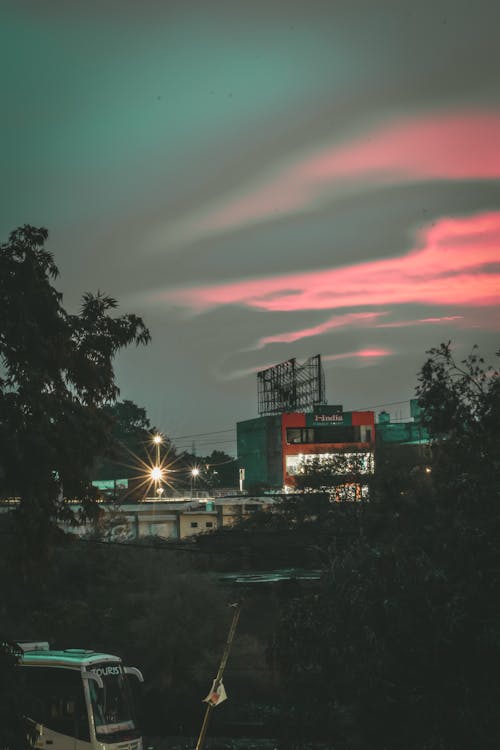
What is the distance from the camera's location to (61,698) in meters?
21.8

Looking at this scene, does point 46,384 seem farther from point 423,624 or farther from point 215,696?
point 215,696

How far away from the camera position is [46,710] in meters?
21.9

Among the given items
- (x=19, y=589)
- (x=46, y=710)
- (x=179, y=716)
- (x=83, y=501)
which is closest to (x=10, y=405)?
(x=83, y=501)

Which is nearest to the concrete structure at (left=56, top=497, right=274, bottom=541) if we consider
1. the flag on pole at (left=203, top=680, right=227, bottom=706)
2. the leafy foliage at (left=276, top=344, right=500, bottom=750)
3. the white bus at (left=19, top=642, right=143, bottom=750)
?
the white bus at (left=19, top=642, right=143, bottom=750)

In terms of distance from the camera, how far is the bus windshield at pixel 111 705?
21.8 metres

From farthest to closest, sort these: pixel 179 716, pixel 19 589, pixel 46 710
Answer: pixel 19 589, pixel 179 716, pixel 46 710

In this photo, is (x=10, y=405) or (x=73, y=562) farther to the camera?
(x=73, y=562)

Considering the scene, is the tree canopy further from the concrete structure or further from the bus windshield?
the concrete structure

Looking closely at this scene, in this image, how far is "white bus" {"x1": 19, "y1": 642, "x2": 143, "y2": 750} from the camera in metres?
21.5

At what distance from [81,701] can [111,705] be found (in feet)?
3.33

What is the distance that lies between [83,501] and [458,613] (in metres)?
6.58

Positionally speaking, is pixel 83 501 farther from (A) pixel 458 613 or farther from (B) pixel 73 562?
(B) pixel 73 562

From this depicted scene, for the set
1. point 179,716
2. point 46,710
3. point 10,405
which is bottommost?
point 179,716

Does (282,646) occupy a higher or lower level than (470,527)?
lower
